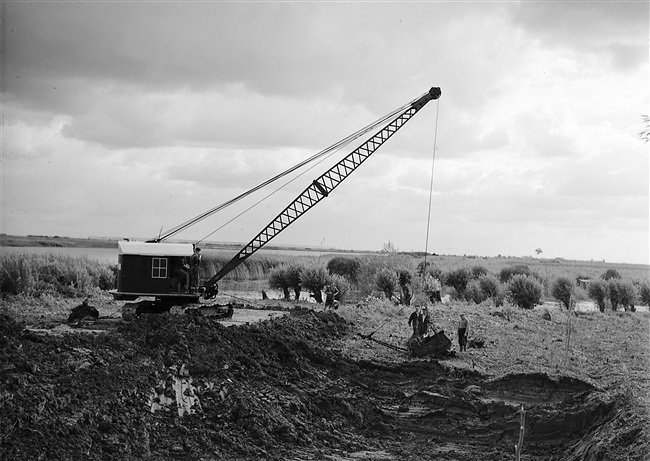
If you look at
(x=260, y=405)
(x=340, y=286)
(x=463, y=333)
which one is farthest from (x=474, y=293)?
(x=260, y=405)

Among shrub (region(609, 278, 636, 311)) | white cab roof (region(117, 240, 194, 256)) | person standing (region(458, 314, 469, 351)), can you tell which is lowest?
person standing (region(458, 314, 469, 351))

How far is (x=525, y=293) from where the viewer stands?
44031 millimetres

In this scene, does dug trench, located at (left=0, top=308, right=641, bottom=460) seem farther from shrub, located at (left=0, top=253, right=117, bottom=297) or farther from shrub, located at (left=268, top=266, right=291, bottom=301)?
shrub, located at (left=268, top=266, right=291, bottom=301)

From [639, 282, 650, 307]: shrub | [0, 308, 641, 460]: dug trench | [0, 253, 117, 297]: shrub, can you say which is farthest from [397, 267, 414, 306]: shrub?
[0, 308, 641, 460]: dug trench

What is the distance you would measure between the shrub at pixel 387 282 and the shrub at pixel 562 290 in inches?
415

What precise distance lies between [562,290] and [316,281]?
1579 cm

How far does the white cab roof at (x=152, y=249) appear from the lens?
26.8m

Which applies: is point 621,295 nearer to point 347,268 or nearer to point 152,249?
→ point 347,268

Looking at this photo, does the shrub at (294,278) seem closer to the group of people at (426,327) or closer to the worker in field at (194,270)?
the worker in field at (194,270)

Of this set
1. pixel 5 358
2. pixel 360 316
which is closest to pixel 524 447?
pixel 5 358

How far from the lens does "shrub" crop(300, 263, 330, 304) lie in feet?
149

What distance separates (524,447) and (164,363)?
8445mm

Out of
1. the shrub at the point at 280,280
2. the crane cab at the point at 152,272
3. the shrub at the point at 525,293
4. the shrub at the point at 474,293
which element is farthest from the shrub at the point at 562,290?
the crane cab at the point at 152,272

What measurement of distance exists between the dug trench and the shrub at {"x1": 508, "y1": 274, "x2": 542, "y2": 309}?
958 inches
